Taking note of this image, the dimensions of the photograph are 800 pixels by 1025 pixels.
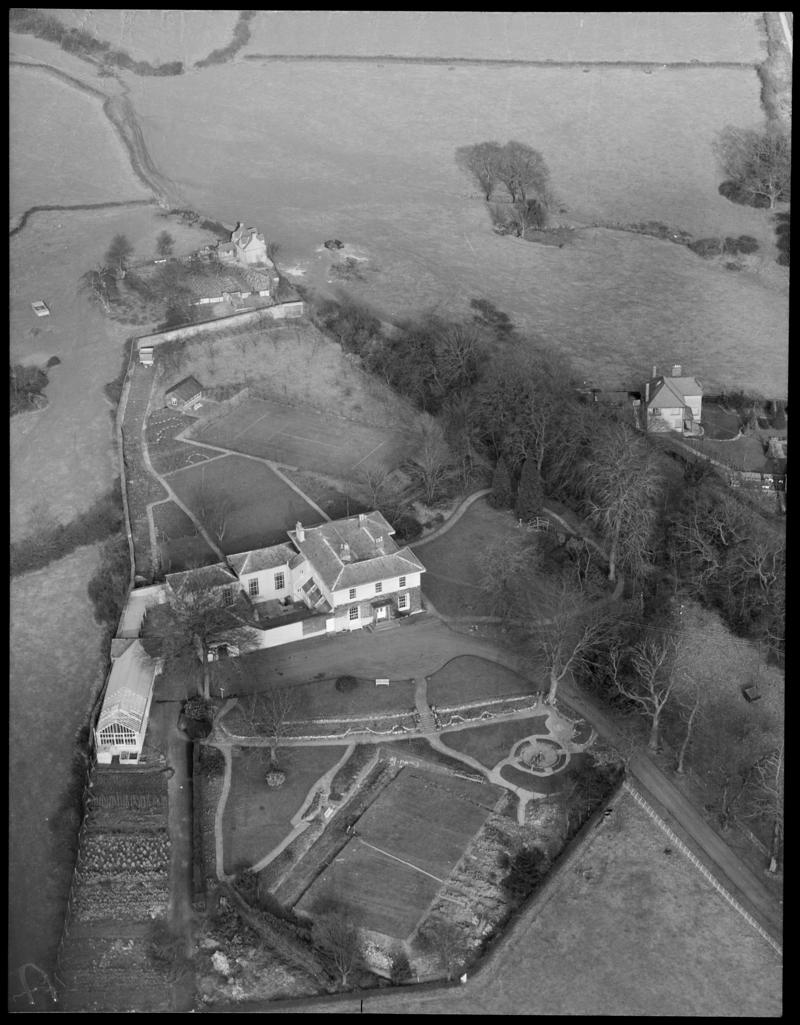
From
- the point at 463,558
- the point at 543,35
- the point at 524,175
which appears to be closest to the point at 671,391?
the point at 463,558

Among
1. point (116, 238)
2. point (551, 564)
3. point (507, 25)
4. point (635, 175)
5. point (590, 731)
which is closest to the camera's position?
point (590, 731)

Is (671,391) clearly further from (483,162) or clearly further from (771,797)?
(483,162)

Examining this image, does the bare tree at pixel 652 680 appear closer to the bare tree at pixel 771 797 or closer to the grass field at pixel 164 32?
the bare tree at pixel 771 797

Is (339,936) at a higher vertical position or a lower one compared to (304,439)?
lower

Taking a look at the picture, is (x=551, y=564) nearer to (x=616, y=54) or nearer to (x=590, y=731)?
(x=590, y=731)

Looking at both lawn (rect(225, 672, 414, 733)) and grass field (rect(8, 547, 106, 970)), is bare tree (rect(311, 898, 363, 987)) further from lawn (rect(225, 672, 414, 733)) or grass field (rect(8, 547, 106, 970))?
lawn (rect(225, 672, 414, 733))

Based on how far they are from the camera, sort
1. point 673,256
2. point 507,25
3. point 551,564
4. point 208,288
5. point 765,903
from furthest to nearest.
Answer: point 507,25 < point 673,256 < point 208,288 < point 551,564 < point 765,903

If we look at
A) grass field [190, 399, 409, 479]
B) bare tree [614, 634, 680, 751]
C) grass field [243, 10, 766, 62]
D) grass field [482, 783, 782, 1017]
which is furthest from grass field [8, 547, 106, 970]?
grass field [243, 10, 766, 62]

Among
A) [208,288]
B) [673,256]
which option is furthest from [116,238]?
[673,256]
